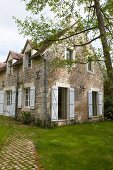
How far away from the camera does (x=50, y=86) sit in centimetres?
1377

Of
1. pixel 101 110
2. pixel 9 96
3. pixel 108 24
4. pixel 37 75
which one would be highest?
pixel 108 24

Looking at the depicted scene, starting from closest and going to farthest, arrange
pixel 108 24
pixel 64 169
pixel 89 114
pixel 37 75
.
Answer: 1. pixel 64 169
2. pixel 108 24
3. pixel 37 75
4. pixel 89 114

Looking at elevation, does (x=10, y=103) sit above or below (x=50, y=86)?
below

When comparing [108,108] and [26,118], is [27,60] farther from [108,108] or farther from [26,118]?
[108,108]

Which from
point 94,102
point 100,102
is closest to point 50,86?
point 100,102

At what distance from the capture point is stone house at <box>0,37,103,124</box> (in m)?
13.8

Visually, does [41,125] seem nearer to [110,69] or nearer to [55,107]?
[55,107]

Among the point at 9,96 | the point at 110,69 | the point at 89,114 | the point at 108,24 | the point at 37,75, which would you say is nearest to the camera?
the point at 110,69

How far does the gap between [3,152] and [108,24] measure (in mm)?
5714

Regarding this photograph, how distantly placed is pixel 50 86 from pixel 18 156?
287 inches

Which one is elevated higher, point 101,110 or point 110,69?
point 110,69

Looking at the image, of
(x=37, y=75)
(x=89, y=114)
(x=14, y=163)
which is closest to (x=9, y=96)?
(x=37, y=75)

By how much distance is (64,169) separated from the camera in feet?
19.3

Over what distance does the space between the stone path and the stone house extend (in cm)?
505
